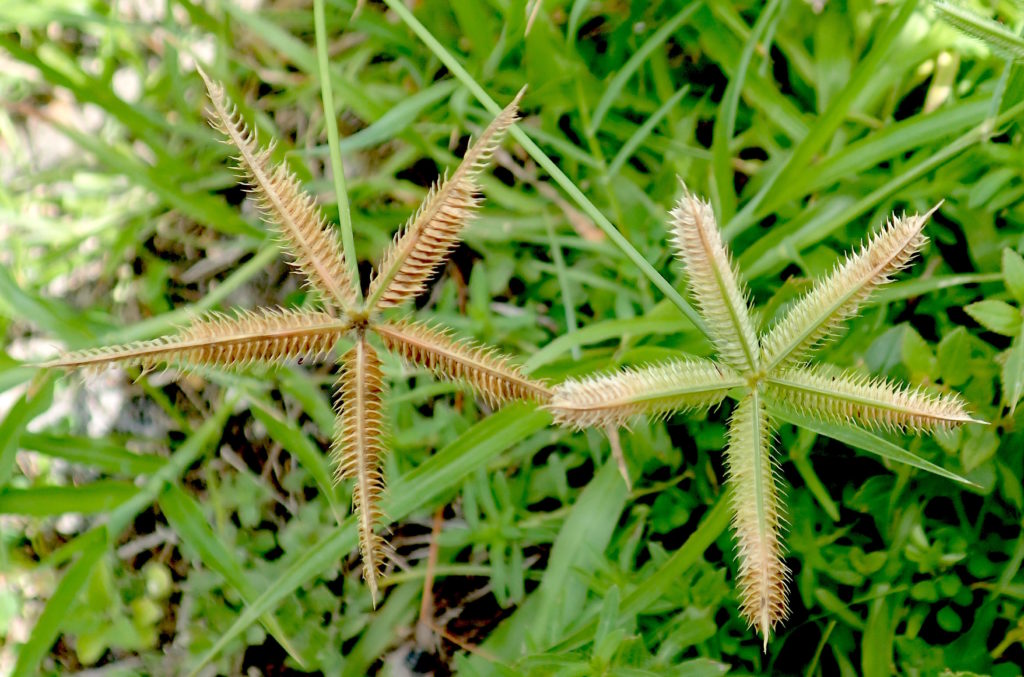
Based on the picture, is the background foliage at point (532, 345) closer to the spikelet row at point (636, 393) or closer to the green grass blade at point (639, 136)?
the green grass blade at point (639, 136)

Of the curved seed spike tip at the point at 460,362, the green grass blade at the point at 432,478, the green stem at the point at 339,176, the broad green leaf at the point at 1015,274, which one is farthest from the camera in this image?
the green grass blade at the point at 432,478

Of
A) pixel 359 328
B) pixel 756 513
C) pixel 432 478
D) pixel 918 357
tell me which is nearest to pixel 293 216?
pixel 359 328

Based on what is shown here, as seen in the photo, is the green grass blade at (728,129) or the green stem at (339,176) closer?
the green stem at (339,176)

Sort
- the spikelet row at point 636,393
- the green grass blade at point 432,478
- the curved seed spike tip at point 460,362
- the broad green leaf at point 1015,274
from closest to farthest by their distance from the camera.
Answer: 1. the spikelet row at point 636,393
2. the curved seed spike tip at point 460,362
3. the broad green leaf at point 1015,274
4. the green grass blade at point 432,478

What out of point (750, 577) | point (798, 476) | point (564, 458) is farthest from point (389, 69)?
point (750, 577)

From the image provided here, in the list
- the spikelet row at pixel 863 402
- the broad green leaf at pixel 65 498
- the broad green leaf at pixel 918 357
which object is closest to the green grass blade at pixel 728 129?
the broad green leaf at pixel 918 357

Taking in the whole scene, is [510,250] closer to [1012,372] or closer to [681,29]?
[681,29]

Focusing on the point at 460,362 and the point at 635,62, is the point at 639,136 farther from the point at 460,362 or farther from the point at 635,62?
the point at 460,362
